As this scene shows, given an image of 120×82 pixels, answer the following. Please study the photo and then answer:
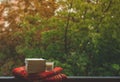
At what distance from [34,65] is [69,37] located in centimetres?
260

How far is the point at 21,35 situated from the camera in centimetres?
498

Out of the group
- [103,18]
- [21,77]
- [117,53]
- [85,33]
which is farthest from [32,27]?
[21,77]

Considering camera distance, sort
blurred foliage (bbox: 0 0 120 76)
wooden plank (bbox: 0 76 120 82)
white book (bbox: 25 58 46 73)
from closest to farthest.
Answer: white book (bbox: 25 58 46 73) < wooden plank (bbox: 0 76 120 82) < blurred foliage (bbox: 0 0 120 76)

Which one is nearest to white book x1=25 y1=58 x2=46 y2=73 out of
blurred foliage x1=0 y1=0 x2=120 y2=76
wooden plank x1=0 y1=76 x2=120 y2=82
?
wooden plank x1=0 y1=76 x2=120 y2=82

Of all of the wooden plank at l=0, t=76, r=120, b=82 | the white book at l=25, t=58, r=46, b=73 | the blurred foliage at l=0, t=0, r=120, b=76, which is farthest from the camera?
the blurred foliage at l=0, t=0, r=120, b=76

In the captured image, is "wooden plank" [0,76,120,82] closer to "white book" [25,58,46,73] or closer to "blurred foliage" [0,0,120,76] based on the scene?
"white book" [25,58,46,73]

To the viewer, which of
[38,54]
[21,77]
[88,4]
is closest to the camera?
[21,77]

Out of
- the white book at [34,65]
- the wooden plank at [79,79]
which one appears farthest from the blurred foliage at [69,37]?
the white book at [34,65]

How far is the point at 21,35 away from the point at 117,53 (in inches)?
64.7

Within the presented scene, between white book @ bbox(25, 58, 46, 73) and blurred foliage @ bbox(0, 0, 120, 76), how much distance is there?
7.43ft

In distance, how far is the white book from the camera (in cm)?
226

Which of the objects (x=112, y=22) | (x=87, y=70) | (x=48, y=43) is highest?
(x=112, y=22)

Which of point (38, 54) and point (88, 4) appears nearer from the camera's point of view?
point (88, 4)

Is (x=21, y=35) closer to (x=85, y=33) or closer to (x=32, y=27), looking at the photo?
(x=32, y=27)
